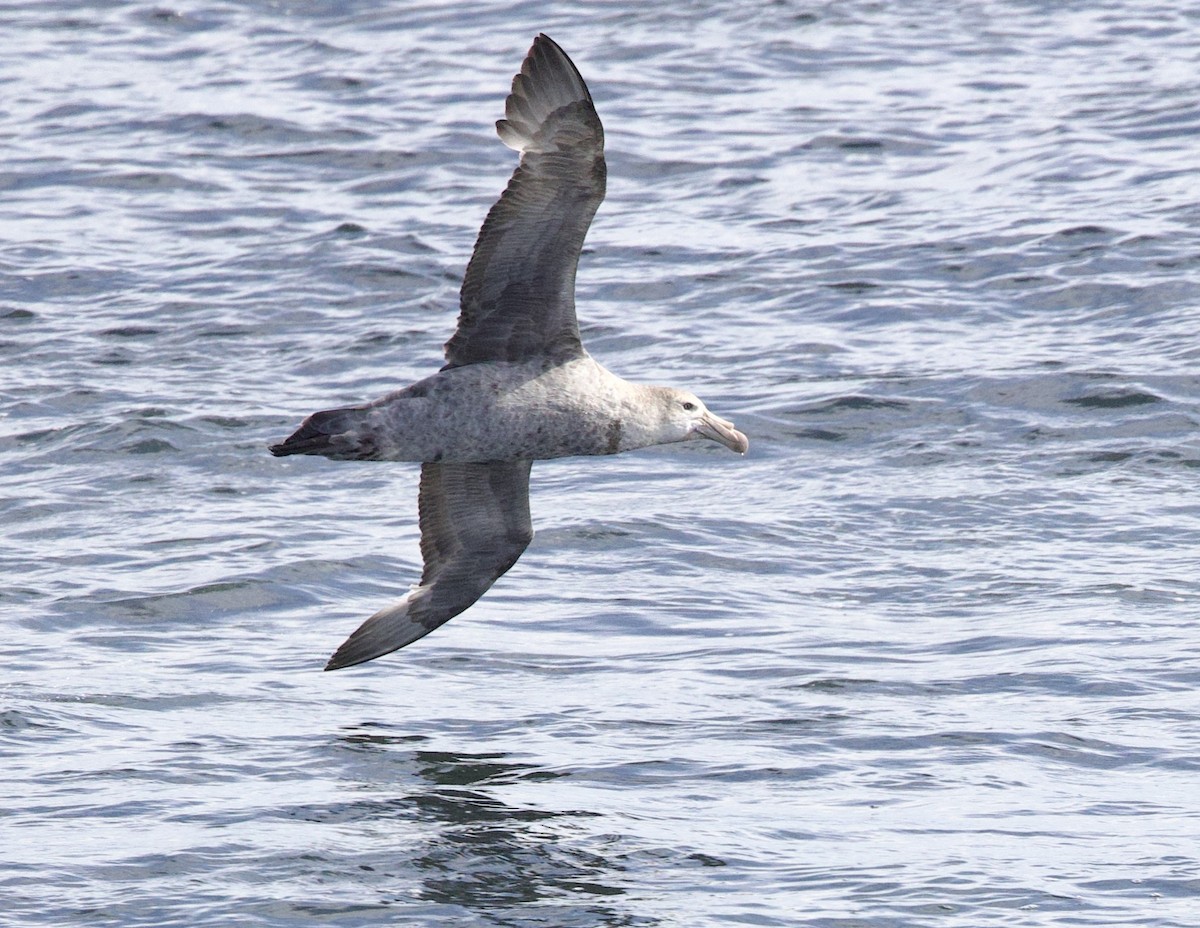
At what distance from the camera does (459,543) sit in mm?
11805

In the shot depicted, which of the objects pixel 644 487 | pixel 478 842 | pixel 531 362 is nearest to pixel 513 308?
pixel 531 362

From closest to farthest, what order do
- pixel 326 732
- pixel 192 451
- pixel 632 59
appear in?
pixel 326 732 → pixel 192 451 → pixel 632 59

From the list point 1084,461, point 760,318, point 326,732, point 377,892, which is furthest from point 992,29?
point 377,892

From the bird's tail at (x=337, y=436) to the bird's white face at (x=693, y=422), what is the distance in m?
1.62

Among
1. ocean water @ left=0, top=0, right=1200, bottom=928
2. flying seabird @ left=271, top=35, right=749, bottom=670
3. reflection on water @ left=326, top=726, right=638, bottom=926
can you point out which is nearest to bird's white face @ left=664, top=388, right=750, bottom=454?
flying seabird @ left=271, top=35, right=749, bottom=670

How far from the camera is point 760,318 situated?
17.5 meters

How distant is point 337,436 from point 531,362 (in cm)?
109

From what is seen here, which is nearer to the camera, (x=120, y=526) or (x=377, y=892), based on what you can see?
(x=377, y=892)

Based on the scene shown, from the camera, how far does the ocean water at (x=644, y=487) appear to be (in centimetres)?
990

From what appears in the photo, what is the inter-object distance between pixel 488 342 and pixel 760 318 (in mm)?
7092

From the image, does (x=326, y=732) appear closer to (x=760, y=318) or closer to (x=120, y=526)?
(x=120, y=526)

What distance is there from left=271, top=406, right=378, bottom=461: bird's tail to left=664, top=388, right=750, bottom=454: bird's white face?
1.62 meters

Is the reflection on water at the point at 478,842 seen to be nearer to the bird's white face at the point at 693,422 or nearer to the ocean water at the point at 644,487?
Answer: the ocean water at the point at 644,487

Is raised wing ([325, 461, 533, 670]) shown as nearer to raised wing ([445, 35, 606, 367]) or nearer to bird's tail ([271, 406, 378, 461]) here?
raised wing ([445, 35, 606, 367])
